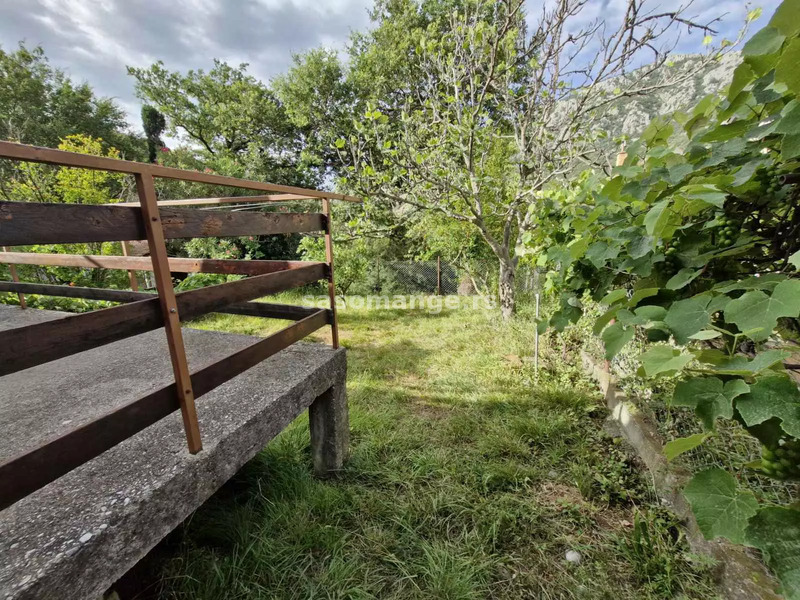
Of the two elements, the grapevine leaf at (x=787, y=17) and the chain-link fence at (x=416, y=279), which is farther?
the chain-link fence at (x=416, y=279)

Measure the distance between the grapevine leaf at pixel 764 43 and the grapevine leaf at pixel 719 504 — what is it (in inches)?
33.6

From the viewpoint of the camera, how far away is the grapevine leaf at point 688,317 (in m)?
0.74

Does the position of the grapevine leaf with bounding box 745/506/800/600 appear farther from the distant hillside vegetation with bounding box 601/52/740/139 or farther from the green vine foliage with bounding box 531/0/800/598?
the distant hillside vegetation with bounding box 601/52/740/139

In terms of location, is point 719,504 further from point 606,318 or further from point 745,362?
point 606,318

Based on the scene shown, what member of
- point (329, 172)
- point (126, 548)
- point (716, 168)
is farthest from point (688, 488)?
point (329, 172)

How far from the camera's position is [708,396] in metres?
0.64

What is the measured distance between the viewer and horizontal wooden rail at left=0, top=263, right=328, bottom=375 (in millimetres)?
829

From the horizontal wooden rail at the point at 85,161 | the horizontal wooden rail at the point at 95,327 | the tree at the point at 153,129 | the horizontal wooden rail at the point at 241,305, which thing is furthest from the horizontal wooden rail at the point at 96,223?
the tree at the point at 153,129

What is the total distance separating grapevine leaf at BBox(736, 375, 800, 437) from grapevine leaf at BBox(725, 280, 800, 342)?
0.08 meters

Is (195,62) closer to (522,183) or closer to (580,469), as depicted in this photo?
(522,183)

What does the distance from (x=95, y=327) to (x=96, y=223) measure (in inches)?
12.4

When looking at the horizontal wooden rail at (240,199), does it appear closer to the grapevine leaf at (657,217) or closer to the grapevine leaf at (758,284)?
the grapevine leaf at (657,217)

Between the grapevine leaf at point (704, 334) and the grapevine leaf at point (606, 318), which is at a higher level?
the grapevine leaf at point (704, 334)

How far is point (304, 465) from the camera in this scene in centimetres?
228
